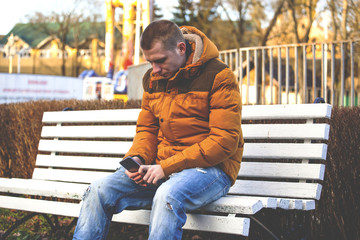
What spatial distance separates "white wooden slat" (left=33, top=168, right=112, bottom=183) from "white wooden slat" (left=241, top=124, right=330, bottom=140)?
1329 millimetres

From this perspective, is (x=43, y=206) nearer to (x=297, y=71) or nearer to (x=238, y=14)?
(x=297, y=71)

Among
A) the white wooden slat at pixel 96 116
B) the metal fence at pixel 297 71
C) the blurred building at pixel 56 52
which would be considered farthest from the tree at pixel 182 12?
the white wooden slat at pixel 96 116

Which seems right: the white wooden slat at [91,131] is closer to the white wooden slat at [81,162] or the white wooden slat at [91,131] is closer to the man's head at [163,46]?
the white wooden slat at [81,162]

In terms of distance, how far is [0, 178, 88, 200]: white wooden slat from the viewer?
10.9ft

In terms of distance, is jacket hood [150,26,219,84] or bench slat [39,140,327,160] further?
bench slat [39,140,327,160]

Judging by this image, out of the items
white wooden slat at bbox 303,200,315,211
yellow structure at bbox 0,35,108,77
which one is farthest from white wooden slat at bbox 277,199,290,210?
yellow structure at bbox 0,35,108,77

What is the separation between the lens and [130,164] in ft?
9.46

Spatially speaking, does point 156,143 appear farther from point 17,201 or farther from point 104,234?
point 17,201

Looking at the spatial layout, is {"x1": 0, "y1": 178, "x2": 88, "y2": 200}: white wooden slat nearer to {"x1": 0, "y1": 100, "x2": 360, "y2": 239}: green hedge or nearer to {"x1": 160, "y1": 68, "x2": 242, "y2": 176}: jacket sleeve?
{"x1": 160, "y1": 68, "x2": 242, "y2": 176}: jacket sleeve

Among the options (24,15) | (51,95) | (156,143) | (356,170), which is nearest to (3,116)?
(156,143)

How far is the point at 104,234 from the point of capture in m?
2.79

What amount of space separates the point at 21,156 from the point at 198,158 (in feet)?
11.3

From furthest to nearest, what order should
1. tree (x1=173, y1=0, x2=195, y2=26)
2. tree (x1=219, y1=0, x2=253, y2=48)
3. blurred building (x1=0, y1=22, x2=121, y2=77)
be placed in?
1. blurred building (x1=0, y1=22, x2=121, y2=77)
2. tree (x1=173, y1=0, x2=195, y2=26)
3. tree (x1=219, y1=0, x2=253, y2=48)

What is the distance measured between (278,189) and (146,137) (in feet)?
3.17
